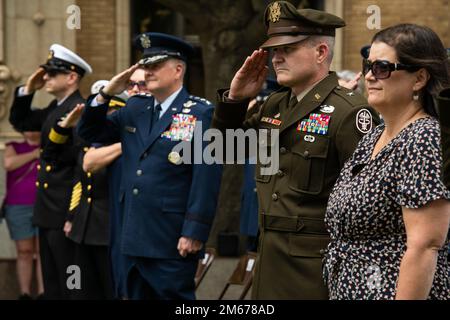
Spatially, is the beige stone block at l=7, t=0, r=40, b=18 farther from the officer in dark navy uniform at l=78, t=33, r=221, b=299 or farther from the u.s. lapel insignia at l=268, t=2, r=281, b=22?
the u.s. lapel insignia at l=268, t=2, r=281, b=22

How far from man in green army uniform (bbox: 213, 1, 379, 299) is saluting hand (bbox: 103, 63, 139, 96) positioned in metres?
1.20

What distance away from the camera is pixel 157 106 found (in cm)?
588

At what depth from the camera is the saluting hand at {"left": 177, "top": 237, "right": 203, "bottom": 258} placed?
18.5 feet

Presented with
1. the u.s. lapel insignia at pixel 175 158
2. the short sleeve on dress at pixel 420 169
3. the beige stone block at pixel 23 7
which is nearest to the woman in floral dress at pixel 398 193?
the short sleeve on dress at pixel 420 169

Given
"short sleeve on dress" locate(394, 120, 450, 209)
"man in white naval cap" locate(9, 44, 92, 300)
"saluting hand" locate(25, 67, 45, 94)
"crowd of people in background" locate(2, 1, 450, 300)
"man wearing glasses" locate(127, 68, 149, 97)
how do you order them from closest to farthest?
"short sleeve on dress" locate(394, 120, 450, 209), "crowd of people in background" locate(2, 1, 450, 300), "man wearing glasses" locate(127, 68, 149, 97), "man in white naval cap" locate(9, 44, 92, 300), "saluting hand" locate(25, 67, 45, 94)

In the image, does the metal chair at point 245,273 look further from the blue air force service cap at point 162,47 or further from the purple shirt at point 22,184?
the purple shirt at point 22,184

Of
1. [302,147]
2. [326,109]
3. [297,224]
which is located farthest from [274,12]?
[297,224]

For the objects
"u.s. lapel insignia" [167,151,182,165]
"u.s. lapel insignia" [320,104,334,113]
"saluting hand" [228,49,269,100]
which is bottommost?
"u.s. lapel insignia" [167,151,182,165]

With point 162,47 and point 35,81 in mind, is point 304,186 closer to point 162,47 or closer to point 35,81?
point 162,47

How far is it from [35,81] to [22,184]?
1557mm

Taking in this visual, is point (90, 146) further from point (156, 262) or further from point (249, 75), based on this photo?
point (249, 75)

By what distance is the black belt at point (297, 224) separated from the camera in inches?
168

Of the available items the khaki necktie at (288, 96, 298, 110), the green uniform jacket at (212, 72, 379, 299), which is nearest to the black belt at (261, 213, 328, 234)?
the green uniform jacket at (212, 72, 379, 299)
